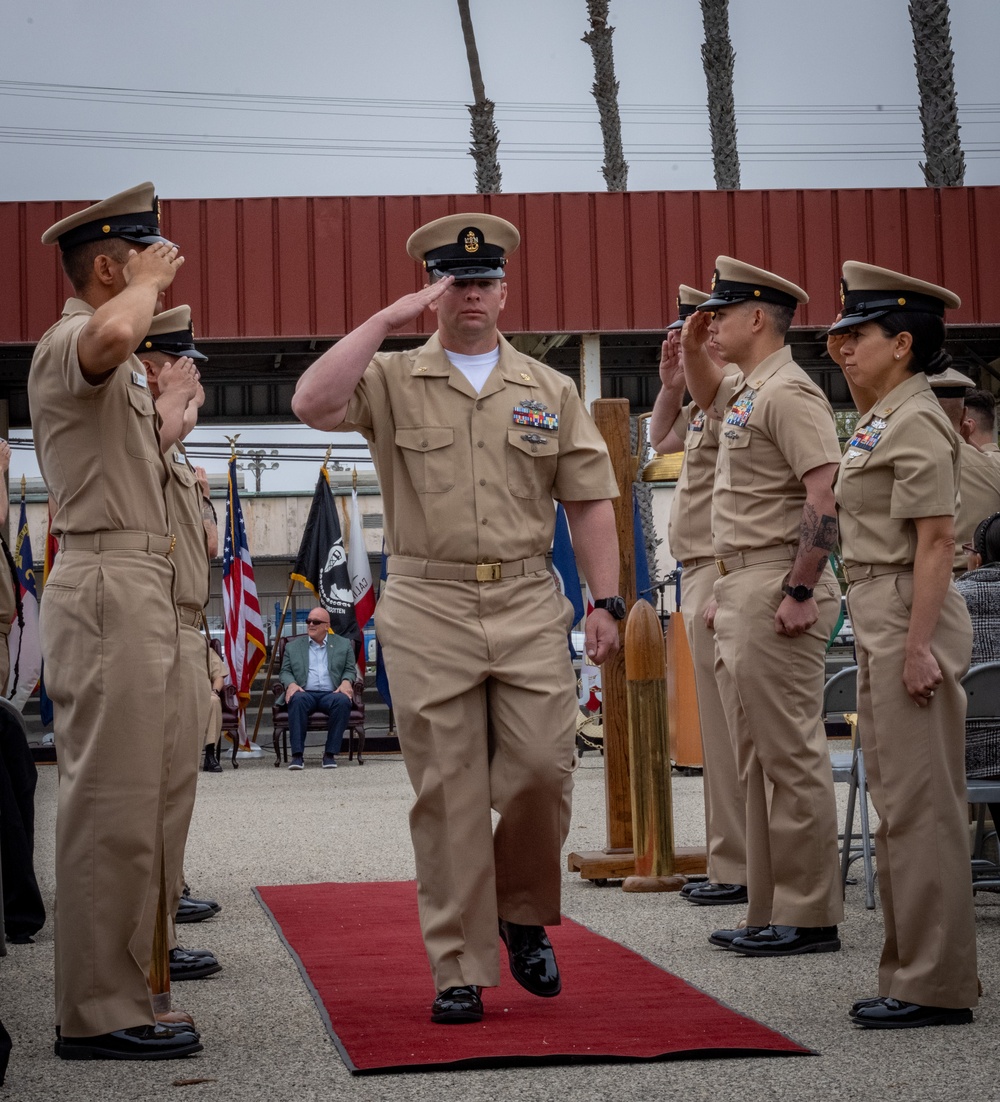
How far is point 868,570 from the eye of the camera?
14.4 ft

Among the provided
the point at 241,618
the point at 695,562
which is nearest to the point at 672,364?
the point at 695,562

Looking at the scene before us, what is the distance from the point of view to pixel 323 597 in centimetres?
1833

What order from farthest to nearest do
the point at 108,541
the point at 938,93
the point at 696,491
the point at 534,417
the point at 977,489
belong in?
the point at 938,93 → the point at 977,489 → the point at 696,491 → the point at 534,417 → the point at 108,541

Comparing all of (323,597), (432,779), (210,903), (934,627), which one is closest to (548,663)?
(432,779)

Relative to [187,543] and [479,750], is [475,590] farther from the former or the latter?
[187,543]

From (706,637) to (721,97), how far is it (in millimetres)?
23023

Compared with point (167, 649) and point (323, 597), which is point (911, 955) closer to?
point (167, 649)

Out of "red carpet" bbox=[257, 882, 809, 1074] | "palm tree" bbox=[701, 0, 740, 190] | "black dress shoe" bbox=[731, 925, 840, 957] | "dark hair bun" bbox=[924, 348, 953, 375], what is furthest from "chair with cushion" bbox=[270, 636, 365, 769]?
"palm tree" bbox=[701, 0, 740, 190]

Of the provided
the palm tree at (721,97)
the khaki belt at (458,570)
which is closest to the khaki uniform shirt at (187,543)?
the khaki belt at (458,570)

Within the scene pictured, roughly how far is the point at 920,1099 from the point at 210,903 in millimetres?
3663

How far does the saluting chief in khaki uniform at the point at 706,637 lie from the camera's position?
635 cm

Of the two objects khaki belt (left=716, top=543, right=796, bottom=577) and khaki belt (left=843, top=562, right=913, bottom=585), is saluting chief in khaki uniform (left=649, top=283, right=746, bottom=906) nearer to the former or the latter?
khaki belt (left=716, top=543, right=796, bottom=577)

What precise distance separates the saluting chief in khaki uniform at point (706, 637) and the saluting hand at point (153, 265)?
279cm

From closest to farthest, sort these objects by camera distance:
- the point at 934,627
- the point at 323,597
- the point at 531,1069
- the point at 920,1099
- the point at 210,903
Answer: the point at 920,1099 < the point at 531,1069 < the point at 934,627 < the point at 210,903 < the point at 323,597
